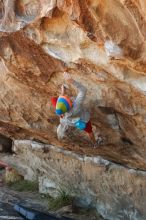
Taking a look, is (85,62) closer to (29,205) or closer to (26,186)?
(29,205)

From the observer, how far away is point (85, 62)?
4.65 metres

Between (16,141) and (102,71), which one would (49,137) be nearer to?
(16,141)

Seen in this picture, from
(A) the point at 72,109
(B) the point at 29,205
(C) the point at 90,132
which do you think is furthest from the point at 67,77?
(B) the point at 29,205

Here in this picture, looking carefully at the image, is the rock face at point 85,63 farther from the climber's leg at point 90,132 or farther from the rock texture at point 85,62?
the climber's leg at point 90,132

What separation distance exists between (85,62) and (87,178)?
2639mm

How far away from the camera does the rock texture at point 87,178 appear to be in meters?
6.35

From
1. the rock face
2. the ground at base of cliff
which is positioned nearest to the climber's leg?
the rock face

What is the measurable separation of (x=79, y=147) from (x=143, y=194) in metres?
1.00

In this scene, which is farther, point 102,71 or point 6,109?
point 6,109

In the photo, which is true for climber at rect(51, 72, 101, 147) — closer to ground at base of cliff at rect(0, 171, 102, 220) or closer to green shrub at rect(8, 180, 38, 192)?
ground at base of cliff at rect(0, 171, 102, 220)

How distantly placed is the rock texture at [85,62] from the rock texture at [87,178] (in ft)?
0.76

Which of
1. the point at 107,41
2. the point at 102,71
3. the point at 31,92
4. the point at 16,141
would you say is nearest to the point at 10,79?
the point at 31,92

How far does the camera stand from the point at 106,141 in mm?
5918

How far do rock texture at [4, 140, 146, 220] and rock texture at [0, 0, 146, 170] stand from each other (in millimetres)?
232
